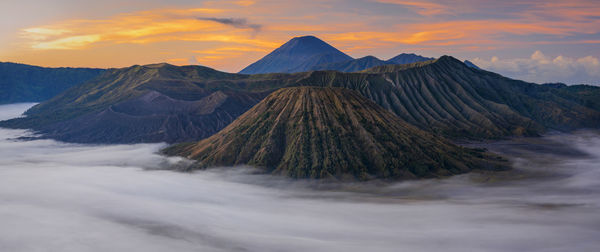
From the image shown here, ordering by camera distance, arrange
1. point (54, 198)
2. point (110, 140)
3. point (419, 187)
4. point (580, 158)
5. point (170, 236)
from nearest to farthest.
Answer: point (170, 236), point (419, 187), point (54, 198), point (580, 158), point (110, 140)

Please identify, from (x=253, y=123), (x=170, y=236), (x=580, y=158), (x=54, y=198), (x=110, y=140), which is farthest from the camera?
(x=110, y=140)

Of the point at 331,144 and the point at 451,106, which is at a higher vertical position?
the point at 451,106

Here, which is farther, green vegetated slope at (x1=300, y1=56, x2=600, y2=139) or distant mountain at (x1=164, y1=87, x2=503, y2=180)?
green vegetated slope at (x1=300, y1=56, x2=600, y2=139)

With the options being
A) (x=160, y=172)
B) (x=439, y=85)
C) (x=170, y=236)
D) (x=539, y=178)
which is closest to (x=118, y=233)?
(x=170, y=236)

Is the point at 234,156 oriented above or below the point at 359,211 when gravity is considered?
above

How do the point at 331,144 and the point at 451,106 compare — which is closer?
the point at 331,144

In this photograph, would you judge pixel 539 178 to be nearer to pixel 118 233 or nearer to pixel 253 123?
pixel 253 123

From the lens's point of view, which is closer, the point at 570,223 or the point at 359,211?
the point at 570,223

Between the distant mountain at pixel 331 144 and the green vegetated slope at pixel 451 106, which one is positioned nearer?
the distant mountain at pixel 331 144
